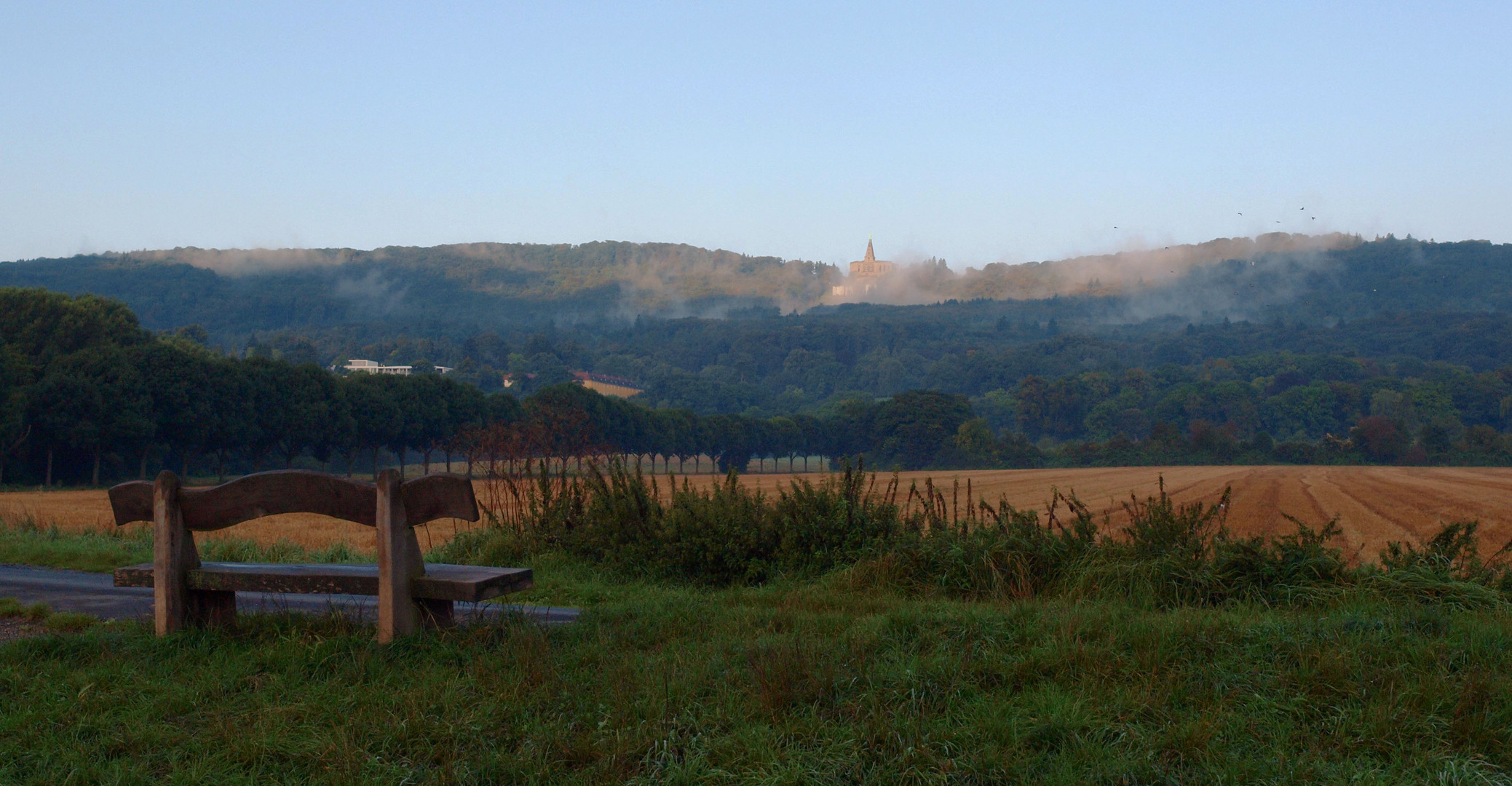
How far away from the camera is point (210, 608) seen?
21.4 feet

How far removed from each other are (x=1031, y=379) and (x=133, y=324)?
375 feet

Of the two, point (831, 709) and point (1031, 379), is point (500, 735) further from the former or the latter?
point (1031, 379)

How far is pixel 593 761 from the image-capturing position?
13.5 ft

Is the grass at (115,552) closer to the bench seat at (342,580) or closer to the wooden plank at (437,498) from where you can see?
the bench seat at (342,580)

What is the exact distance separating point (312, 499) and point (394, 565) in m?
0.68

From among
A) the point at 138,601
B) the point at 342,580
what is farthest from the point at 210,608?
the point at 138,601

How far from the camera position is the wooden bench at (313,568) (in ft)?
19.2

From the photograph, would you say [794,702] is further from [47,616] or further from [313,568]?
[47,616]

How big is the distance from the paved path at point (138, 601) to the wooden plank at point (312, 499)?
81cm

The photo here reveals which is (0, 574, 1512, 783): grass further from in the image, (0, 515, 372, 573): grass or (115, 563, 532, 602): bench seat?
(0, 515, 372, 573): grass

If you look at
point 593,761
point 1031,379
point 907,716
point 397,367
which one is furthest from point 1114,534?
point 397,367

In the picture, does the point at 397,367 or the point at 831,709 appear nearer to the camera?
the point at 831,709

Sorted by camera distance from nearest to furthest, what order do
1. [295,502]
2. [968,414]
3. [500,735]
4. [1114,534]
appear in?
[500,735], [295,502], [1114,534], [968,414]

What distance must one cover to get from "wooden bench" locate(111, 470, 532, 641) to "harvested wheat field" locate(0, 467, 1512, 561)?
5559mm
